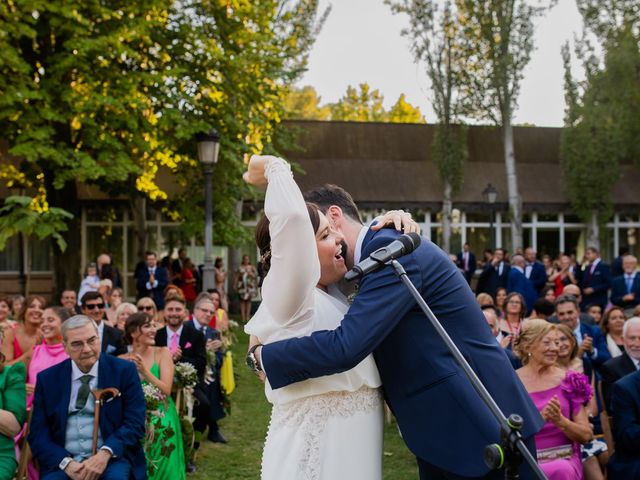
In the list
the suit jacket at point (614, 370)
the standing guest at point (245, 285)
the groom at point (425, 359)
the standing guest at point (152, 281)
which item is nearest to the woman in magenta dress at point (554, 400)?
the suit jacket at point (614, 370)

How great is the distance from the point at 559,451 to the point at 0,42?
42.8 ft

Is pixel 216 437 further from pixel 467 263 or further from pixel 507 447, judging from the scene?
pixel 467 263

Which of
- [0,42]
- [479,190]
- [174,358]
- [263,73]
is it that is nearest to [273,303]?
[174,358]

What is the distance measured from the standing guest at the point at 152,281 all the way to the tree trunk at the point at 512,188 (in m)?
14.8

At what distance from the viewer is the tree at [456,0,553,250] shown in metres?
26.7

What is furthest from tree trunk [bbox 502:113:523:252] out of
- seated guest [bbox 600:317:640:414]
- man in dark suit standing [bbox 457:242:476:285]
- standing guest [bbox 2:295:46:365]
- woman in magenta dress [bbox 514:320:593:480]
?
woman in magenta dress [bbox 514:320:593:480]

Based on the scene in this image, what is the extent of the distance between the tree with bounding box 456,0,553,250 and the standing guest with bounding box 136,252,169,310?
14.9m

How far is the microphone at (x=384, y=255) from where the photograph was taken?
2.46m

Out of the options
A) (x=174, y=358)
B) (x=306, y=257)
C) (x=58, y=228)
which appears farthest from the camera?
(x=58, y=228)

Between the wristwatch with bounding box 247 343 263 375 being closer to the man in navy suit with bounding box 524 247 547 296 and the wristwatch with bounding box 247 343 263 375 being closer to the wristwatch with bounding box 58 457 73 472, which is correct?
the wristwatch with bounding box 58 457 73 472

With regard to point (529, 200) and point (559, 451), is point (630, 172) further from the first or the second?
point (559, 451)

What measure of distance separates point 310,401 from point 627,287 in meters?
11.1

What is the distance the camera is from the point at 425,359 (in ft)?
8.71

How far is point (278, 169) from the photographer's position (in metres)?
2.67
